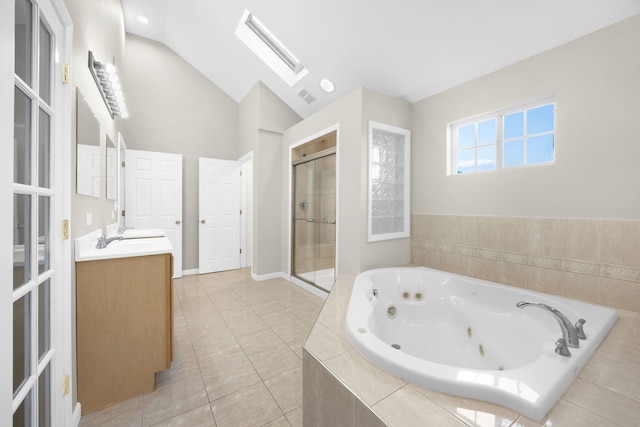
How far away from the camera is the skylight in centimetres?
319

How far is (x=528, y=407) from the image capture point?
783mm

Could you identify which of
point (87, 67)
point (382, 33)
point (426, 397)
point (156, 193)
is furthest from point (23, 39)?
point (156, 193)

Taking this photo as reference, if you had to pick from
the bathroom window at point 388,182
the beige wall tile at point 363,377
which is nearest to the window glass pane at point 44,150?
the beige wall tile at point 363,377

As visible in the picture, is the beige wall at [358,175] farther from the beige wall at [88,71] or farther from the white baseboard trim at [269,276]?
the beige wall at [88,71]

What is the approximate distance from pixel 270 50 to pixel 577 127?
132 inches

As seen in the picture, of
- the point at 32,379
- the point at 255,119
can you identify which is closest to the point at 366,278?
the point at 32,379

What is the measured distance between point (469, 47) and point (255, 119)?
282 centimetres

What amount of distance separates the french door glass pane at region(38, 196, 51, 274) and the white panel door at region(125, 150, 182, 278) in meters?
2.80

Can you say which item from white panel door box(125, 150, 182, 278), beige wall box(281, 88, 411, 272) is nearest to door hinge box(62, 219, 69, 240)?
beige wall box(281, 88, 411, 272)

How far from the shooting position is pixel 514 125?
2188 millimetres

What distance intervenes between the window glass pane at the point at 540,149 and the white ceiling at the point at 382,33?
0.66 meters

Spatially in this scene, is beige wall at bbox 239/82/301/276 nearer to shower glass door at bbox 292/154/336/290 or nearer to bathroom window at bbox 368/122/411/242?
shower glass door at bbox 292/154/336/290

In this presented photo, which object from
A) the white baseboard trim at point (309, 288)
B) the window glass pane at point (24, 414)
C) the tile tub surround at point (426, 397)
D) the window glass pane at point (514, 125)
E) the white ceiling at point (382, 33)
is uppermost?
the white ceiling at point (382, 33)

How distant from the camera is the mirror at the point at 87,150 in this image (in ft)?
4.76
